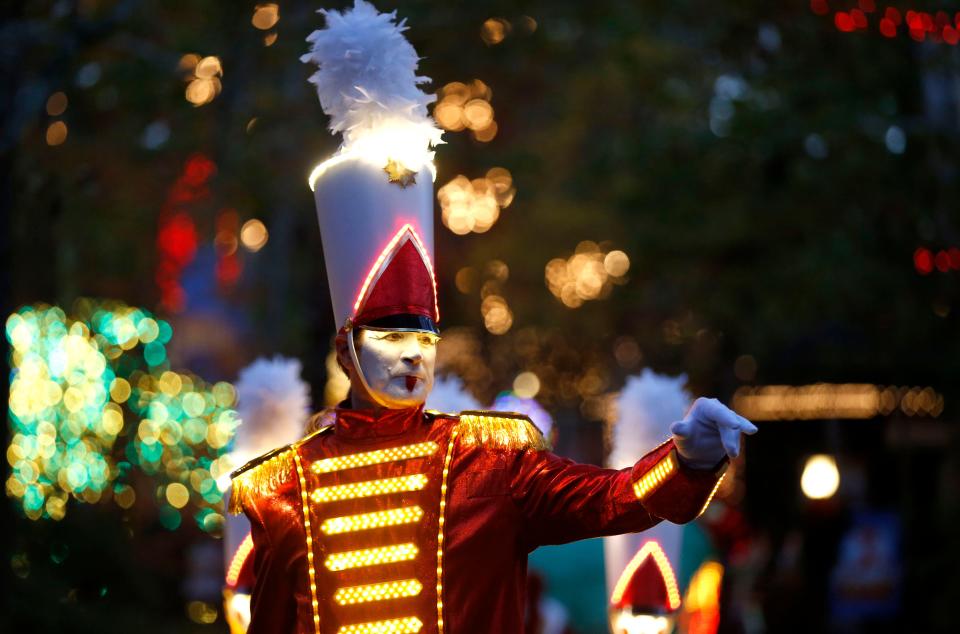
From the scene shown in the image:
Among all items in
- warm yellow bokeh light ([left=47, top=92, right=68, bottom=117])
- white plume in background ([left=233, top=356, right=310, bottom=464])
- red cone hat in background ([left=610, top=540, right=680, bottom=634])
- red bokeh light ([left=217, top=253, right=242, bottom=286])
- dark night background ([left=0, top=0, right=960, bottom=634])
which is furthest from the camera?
red bokeh light ([left=217, top=253, right=242, bottom=286])

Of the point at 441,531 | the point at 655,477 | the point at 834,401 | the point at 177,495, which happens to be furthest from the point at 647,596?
the point at 834,401

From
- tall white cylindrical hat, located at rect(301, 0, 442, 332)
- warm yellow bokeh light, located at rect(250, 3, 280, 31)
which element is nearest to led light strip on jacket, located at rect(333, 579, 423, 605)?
tall white cylindrical hat, located at rect(301, 0, 442, 332)

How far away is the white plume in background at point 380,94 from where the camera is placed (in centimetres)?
526

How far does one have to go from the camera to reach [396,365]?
497 cm

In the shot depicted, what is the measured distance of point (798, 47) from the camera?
1312 cm

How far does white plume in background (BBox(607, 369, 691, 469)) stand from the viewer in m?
6.47

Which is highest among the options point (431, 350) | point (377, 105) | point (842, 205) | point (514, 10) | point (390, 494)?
point (514, 10)

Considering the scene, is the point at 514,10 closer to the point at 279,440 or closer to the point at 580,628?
the point at 580,628

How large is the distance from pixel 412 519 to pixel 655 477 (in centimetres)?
89

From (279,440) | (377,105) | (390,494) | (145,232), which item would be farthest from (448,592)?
(145,232)

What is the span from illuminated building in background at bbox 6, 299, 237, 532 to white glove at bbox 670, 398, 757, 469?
9.61 m

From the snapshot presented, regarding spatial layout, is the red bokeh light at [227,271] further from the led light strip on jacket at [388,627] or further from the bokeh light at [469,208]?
the led light strip on jacket at [388,627]

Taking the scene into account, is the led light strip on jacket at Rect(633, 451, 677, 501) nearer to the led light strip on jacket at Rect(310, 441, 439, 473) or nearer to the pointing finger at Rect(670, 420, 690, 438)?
the pointing finger at Rect(670, 420, 690, 438)

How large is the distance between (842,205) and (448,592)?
11.2m
